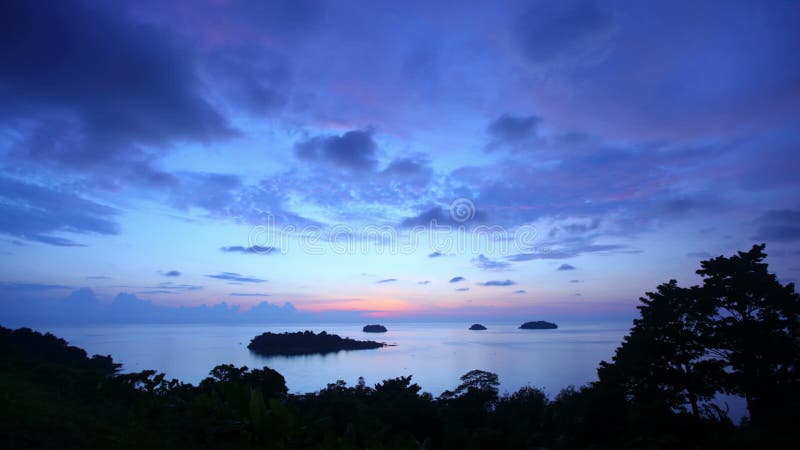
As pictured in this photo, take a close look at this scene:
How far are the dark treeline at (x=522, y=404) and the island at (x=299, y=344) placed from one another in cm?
8762

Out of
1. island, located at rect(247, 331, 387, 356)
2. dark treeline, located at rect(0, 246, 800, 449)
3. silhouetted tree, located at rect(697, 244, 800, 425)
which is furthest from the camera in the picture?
island, located at rect(247, 331, 387, 356)

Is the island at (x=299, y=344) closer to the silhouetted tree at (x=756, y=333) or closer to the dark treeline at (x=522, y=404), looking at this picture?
the dark treeline at (x=522, y=404)

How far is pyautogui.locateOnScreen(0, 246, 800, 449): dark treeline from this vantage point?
7.26 m

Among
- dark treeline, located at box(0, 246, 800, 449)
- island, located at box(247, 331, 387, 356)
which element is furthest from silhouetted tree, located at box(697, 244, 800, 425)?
island, located at box(247, 331, 387, 356)

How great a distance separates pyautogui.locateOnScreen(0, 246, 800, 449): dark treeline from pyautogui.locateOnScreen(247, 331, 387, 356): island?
8762cm

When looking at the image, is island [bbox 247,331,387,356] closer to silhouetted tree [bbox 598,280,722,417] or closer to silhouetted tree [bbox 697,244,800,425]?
silhouetted tree [bbox 598,280,722,417]

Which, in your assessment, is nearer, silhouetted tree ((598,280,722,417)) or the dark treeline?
the dark treeline

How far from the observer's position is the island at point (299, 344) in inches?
4055

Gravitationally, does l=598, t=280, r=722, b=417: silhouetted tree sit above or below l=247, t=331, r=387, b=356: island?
above

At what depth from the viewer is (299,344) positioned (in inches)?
4218

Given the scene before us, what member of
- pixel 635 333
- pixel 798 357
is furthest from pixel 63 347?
pixel 798 357

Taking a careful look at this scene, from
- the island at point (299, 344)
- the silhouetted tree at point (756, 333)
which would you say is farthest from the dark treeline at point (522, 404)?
the island at point (299, 344)

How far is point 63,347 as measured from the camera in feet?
158

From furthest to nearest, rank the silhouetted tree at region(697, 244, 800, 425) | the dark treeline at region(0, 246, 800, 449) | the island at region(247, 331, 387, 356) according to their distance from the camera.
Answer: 1. the island at region(247, 331, 387, 356)
2. the silhouetted tree at region(697, 244, 800, 425)
3. the dark treeline at region(0, 246, 800, 449)
